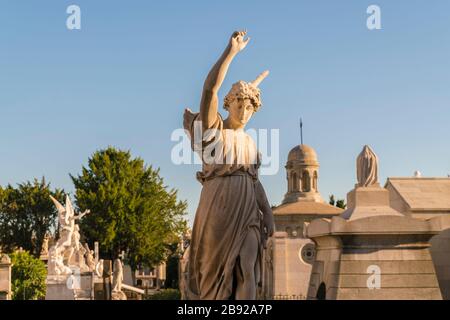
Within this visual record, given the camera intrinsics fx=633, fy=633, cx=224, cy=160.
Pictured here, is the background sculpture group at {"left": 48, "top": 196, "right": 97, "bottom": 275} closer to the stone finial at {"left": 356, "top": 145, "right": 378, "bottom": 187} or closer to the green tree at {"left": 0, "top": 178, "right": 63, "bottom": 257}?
the stone finial at {"left": 356, "top": 145, "right": 378, "bottom": 187}

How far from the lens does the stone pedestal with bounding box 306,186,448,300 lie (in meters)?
13.8

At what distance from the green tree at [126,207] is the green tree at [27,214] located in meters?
14.6

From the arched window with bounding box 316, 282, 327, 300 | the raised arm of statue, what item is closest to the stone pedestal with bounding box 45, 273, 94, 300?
the arched window with bounding box 316, 282, 327, 300

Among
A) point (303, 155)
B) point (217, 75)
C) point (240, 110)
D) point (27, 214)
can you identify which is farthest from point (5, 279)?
point (27, 214)

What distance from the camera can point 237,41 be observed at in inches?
260

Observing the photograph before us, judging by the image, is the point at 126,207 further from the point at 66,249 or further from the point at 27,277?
the point at 66,249

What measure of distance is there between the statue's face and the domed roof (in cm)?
4528

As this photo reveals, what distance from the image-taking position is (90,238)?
176 feet

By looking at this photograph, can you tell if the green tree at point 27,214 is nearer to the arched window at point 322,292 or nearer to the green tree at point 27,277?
the green tree at point 27,277

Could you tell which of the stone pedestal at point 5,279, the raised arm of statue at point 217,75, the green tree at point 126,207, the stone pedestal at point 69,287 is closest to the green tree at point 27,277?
the green tree at point 126,207

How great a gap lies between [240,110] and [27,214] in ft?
220
